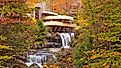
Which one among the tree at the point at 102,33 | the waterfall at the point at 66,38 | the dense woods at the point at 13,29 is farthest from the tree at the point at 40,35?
the dense woods at the point at 13,29

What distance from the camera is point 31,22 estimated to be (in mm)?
11547

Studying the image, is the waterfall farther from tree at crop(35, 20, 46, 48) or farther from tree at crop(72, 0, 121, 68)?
tree at crop(72, 0, 121, 68)

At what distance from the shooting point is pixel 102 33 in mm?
11180

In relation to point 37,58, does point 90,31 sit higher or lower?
higher

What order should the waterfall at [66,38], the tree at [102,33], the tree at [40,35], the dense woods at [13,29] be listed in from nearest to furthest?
the tree at [102,33], the dense woods at [13,29], the tree at [40,35], the waterfall at [66,38]

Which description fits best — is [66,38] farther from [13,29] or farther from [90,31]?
[13,29]

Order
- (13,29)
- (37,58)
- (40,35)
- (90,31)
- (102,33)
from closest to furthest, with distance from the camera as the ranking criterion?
(102,33) → (13,29) → (90,31) → (37,58) → (40,35)

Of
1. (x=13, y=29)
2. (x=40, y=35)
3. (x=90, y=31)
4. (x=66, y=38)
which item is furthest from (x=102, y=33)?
(x=66, y=38)

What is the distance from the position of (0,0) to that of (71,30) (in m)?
14.4

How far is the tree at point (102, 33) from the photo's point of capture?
36.1 feet

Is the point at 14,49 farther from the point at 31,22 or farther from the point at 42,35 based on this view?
the point at 42,35

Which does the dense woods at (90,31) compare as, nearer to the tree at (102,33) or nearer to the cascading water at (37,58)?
the tree at (102,33)

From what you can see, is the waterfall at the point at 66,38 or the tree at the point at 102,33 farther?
the waterfall at the point at 66,38

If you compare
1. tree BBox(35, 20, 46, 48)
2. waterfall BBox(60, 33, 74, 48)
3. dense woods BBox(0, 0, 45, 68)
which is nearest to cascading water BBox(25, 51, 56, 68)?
tree BBox(35, 20, 46, 48)
